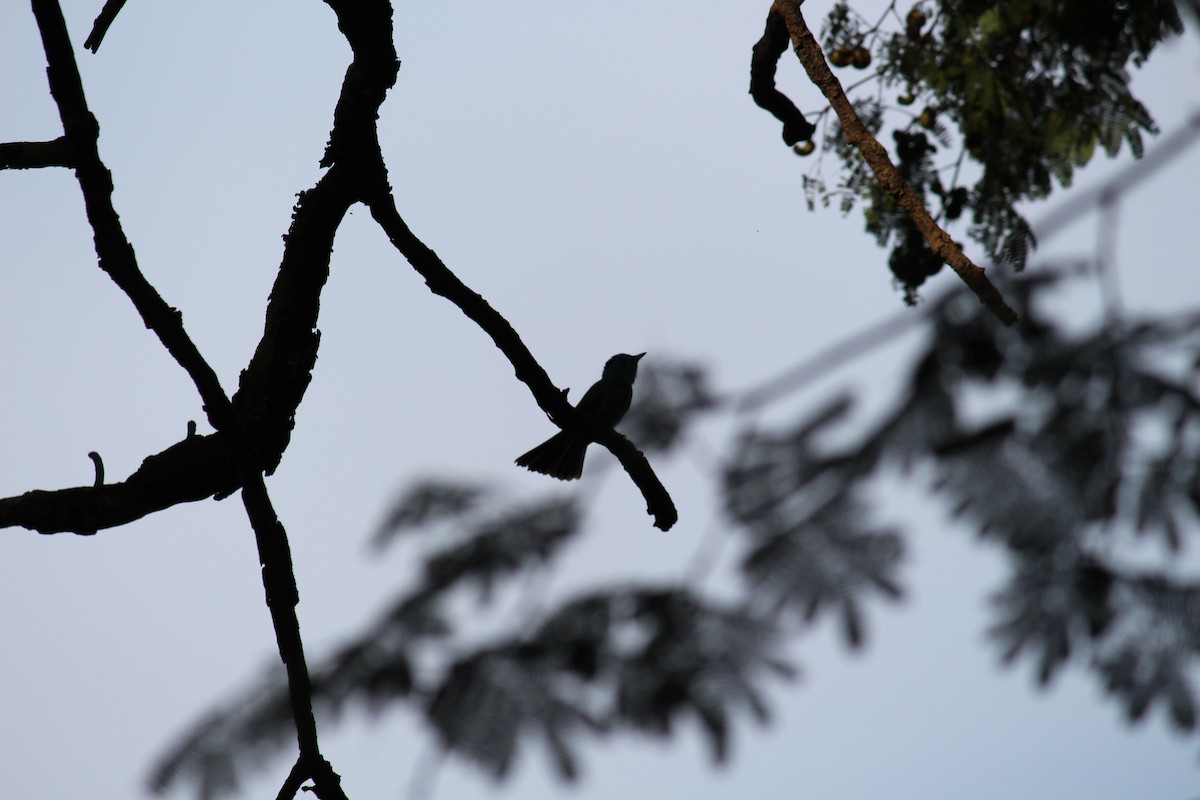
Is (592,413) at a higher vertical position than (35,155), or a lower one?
higher

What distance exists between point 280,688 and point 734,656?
83.5 inches

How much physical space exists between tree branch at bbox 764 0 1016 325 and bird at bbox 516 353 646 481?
5.81 feet

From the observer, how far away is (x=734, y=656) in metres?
5.23

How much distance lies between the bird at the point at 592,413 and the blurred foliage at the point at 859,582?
67 centimetres

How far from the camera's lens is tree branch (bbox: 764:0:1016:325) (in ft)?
8.14

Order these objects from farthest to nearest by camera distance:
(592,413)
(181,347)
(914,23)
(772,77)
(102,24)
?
1. (592,413)
2. (914,23)
3. (772,77)
4. (102,24)
5. (181,347)

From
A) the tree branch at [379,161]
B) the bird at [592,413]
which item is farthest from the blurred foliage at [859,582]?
the tree branch at [379,161]

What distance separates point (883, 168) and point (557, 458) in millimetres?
1957

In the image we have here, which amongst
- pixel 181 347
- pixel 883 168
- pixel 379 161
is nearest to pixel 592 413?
pixel 379 161

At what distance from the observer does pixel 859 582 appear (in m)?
4.84

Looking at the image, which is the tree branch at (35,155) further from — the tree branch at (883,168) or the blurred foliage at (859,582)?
the blurred foliage at (859,582)

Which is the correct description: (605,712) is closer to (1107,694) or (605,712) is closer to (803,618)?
(803,618)

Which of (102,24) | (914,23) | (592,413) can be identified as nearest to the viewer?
(102,24)

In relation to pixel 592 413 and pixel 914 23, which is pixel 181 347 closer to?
pixel 592 413
